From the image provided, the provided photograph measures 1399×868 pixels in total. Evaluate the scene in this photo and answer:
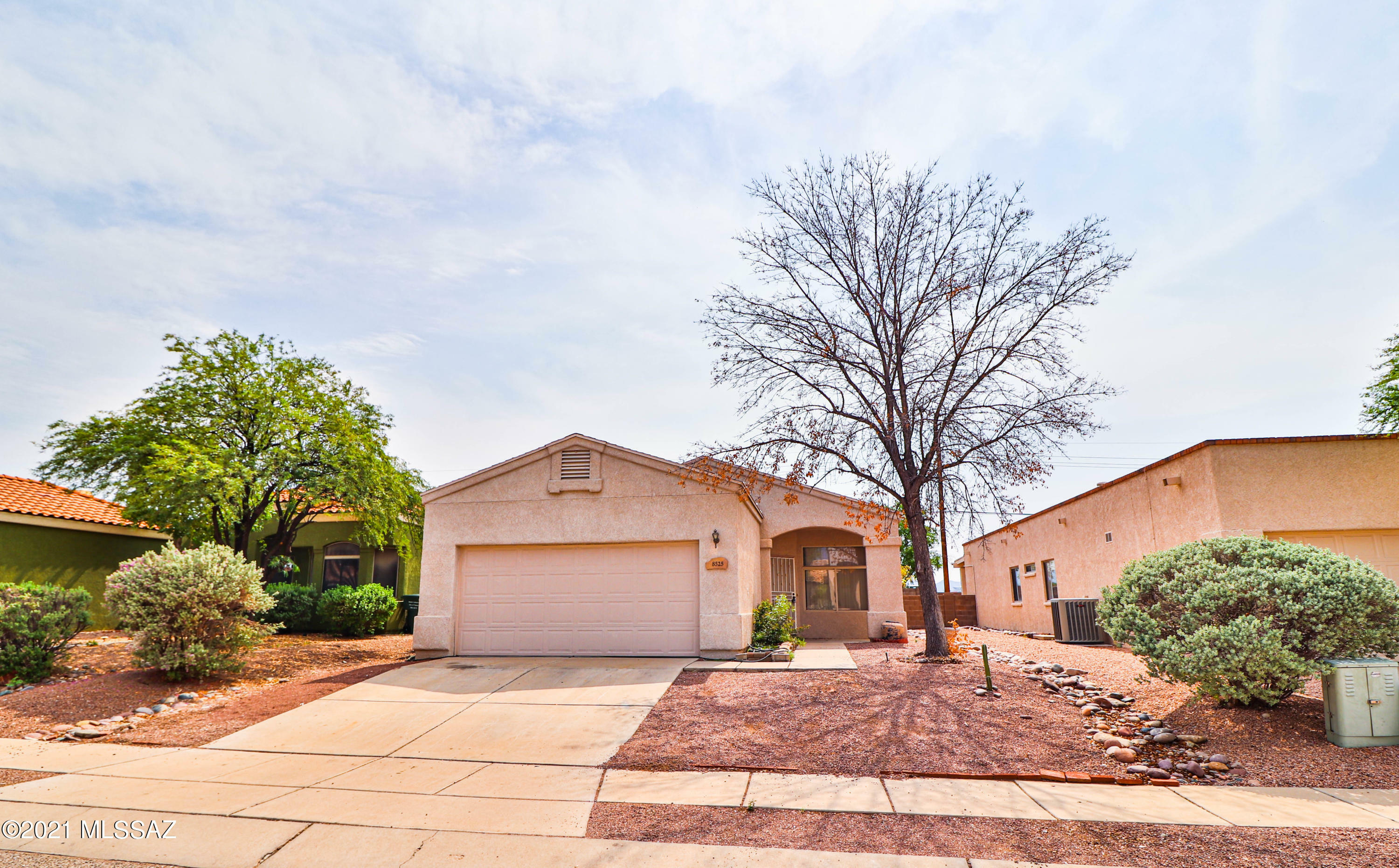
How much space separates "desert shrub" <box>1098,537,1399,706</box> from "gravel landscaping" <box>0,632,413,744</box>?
1146 centimetres

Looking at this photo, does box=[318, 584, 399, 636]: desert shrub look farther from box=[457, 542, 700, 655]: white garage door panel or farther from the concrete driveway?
the concrete driveway

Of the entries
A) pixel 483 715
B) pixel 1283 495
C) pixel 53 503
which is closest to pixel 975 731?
pixel 483 715

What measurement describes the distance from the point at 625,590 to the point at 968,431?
23.3ft

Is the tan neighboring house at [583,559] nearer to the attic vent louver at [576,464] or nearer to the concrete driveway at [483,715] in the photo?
the attic vent louver at [576,464]

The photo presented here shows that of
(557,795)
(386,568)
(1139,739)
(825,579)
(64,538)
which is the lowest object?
(557,795)

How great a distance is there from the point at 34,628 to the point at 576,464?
8.99 meters

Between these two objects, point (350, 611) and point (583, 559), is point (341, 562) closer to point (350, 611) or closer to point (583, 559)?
point (350, 611)

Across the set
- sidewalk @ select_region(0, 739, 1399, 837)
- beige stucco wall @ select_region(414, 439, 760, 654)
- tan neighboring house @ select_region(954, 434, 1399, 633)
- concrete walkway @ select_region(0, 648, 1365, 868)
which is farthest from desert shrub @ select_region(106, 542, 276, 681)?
tan neighboring house @ select_region(954, 434, 1399, 633)

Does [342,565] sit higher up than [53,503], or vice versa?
[53,503]

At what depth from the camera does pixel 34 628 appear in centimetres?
1136

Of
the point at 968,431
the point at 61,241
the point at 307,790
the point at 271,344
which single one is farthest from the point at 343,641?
the point at 968,431

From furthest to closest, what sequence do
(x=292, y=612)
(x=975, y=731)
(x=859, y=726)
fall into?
(x=292, y=612) < (x=859, y=726) < (x=975, y=731)

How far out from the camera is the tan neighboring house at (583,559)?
43.1ft

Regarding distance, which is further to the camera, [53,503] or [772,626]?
[53,503]
